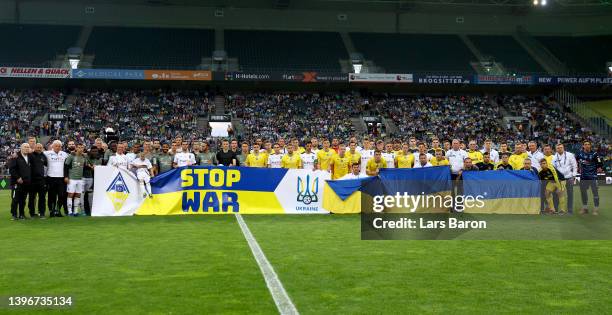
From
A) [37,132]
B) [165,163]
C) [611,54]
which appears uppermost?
[611,54]

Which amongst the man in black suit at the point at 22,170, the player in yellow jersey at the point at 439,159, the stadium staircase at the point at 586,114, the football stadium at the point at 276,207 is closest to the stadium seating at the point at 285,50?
the football stadium at the point at 276,207

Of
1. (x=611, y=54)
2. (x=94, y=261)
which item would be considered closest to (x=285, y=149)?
(x=94, y=261)

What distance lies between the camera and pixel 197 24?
4591cm

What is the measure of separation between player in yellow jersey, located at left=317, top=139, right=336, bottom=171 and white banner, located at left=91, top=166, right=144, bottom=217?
471cm

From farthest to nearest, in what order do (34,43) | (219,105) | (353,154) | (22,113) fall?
(34,43), (219,105), (22,113), (353,154)

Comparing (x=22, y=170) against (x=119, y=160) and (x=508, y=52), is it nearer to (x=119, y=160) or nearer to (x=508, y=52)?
(x=119, y=160)

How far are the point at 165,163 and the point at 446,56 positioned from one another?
35.2 meters

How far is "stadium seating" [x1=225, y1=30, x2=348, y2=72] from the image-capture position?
139 feet

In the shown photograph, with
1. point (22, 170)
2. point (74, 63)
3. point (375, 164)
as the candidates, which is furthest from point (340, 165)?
point (74, 63)

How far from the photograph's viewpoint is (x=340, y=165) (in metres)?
14.7

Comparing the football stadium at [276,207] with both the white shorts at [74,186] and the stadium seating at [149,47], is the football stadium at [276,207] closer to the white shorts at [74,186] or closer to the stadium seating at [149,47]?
the white shorts at [74,186]

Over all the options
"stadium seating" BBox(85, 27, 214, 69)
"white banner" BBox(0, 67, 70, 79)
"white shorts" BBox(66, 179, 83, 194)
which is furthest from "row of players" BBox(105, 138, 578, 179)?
"stadium seating" BBox(85, 27, 214, 69)

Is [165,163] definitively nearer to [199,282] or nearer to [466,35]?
[199,282]

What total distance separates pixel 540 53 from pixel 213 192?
4033 cm
